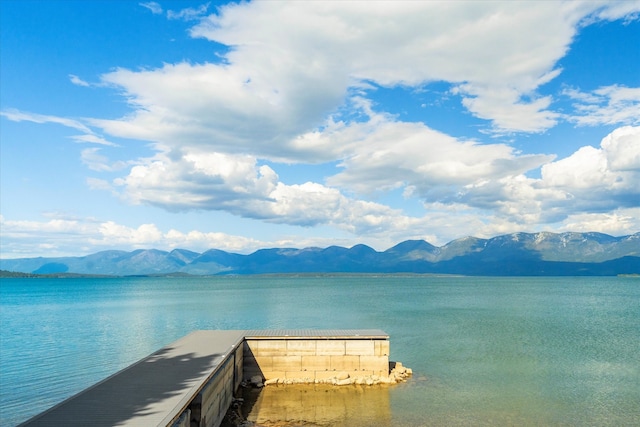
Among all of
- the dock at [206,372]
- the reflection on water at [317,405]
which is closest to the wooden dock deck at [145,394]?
the dock at [206,372]

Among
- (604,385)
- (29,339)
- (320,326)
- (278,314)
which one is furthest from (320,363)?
(278,314)

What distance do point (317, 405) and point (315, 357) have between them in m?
5.94

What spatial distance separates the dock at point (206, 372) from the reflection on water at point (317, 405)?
1.77 m

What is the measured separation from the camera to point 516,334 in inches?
2544

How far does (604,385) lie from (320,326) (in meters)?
42.3

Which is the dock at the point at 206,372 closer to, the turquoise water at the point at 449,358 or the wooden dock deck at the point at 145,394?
the wooden dock deck at the point at 145,394

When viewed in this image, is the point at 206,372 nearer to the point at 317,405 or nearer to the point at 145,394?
the point at 145,394

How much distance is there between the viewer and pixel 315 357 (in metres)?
37.1

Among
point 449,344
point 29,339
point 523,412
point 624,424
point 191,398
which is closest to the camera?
point 191,398

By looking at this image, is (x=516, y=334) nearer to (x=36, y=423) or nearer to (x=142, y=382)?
(x=142, y=382)

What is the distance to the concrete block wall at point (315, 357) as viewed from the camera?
36.9 meters

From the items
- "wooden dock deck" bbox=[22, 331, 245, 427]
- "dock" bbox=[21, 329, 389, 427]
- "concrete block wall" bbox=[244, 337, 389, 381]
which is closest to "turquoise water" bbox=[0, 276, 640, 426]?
"concrete block wall" bbox=[244, 337, 389, 381]

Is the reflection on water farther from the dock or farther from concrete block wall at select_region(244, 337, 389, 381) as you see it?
the dock

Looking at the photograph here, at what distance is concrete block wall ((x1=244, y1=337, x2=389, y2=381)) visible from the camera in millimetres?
36938
